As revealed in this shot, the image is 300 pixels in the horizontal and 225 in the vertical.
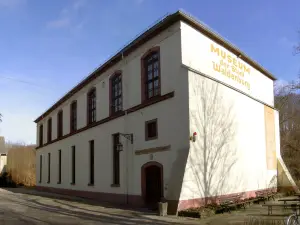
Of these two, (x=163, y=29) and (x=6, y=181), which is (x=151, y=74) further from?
(x=6, y=181)

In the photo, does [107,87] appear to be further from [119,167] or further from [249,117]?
[249,117]

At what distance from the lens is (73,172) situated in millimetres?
30719

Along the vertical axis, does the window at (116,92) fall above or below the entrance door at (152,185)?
above

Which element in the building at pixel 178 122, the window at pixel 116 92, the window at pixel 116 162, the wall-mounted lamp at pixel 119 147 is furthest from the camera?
the window at pixel 116 92

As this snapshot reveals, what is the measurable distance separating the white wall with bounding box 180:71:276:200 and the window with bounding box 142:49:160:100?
256cm

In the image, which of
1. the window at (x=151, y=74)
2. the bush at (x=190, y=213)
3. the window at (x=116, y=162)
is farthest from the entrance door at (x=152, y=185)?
the window at (x=151, y=74)

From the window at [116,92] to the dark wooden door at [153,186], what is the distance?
17.8 feet

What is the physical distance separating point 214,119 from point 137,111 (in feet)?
14.1

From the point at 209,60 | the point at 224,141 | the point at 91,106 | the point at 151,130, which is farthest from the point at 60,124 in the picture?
the point at 224,141

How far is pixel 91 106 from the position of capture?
28.0 meters

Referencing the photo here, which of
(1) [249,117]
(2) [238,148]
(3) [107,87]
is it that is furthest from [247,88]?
(3) [107,87]

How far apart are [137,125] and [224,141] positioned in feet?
15.7

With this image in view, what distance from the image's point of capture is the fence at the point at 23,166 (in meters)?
50.4

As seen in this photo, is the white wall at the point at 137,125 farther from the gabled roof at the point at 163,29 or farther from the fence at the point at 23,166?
the fence at the point at 23,166
